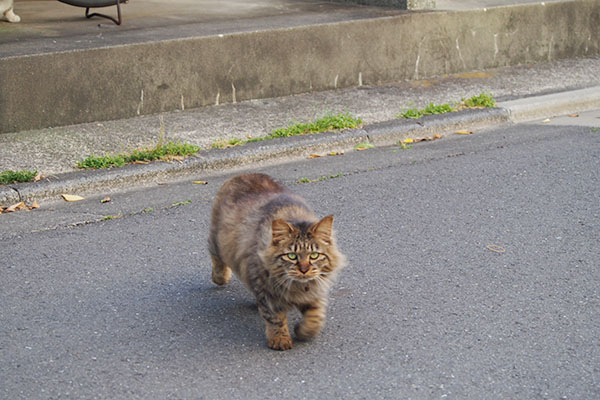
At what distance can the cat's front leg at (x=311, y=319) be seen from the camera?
4.01 m

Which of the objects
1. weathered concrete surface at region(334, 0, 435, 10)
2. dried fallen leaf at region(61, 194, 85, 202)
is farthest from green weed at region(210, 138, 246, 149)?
weathered concrete surface at region(334, 0, 435, 10)

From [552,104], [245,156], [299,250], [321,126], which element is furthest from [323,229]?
[552,104]

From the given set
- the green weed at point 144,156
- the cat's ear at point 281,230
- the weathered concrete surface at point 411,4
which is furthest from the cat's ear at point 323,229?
the weathered concrete surface at point 411,4

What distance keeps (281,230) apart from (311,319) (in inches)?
18.7

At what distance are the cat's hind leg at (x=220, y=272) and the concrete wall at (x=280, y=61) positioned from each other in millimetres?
3405

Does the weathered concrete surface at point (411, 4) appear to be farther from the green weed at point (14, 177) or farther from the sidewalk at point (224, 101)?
the green weed at point (14, 177)

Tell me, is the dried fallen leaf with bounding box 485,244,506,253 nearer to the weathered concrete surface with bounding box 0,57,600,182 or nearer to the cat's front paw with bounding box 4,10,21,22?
the weathered concrete surface with bounding box 0,57,600,182

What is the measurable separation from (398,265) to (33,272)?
7.10 feet

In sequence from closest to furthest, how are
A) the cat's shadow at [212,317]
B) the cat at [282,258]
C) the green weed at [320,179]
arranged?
1. the cat at [282,258]
2. the cat's shadow at [212,317]
3. the green weed at [320,179]

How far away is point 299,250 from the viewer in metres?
3.84

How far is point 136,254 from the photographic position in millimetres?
5297

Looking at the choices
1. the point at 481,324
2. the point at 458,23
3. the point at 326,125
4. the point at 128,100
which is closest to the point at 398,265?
the point at 481,324

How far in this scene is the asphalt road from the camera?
3750mm

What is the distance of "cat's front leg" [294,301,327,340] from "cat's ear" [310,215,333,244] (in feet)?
1.06
